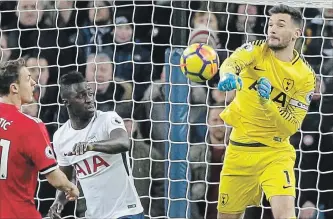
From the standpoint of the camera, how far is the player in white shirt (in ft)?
19.9

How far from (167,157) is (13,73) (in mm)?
2521

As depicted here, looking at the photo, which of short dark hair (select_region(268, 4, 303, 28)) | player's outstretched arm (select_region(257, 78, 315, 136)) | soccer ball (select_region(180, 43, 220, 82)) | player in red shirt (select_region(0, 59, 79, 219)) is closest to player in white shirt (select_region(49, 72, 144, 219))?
soccer ball (select_region(180, 43, 220, 82))

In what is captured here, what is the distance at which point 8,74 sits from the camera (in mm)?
5352

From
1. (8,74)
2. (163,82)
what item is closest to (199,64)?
(163,82)

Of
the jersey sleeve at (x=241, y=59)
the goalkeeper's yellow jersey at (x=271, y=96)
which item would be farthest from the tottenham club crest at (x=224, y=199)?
the jersey sleeve at (x=241, y=59)

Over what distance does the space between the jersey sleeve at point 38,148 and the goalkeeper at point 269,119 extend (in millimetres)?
1521

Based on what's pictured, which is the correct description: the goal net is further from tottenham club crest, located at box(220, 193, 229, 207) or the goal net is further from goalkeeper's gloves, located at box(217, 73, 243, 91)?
goalkeeper's gloves, located at box(217, 73, 243, 91)

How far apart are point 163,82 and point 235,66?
1.75m

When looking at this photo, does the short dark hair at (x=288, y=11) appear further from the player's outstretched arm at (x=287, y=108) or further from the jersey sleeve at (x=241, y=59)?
the player's outstretched arm at (x=287, y=108)

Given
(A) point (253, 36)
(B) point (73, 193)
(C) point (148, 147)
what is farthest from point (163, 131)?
(B) point (73, 193)

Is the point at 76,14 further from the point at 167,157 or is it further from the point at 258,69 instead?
the point at 258,69

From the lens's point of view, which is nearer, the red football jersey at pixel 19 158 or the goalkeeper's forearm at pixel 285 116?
the red football jersey at pixel 19 158

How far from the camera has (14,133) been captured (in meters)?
5.16

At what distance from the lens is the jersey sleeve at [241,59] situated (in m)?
5.95
